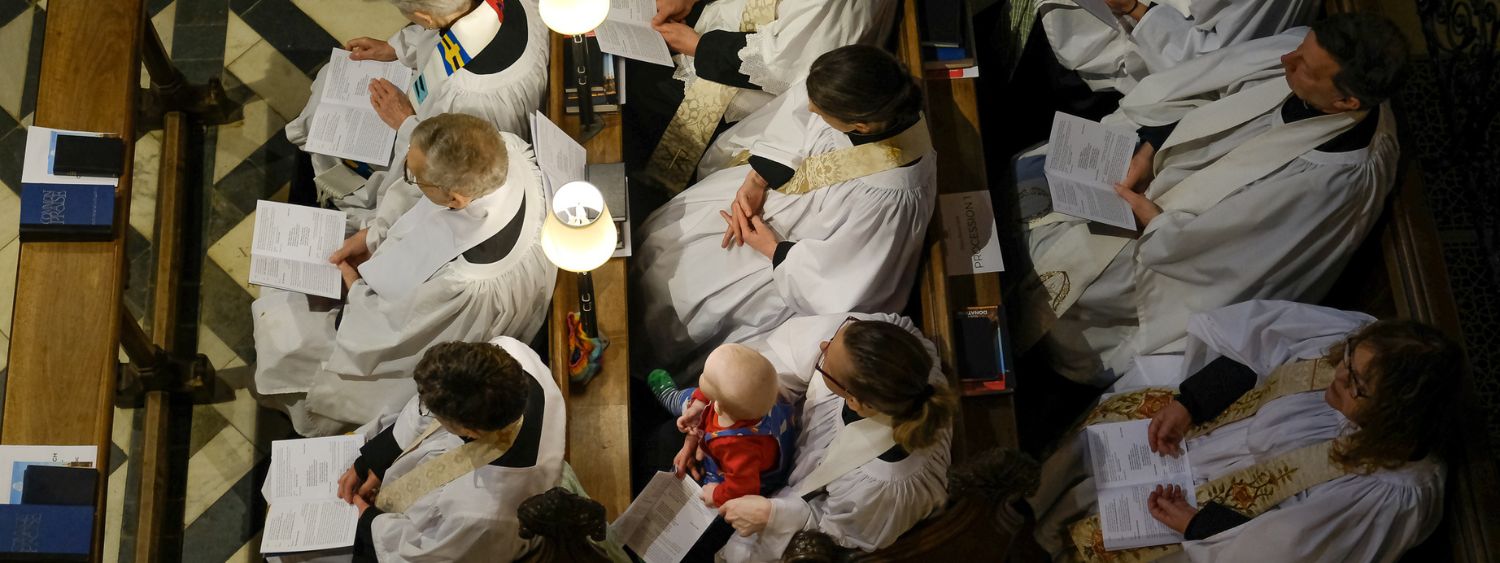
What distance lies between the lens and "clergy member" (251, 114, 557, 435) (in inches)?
147

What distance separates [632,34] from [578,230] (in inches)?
54.2

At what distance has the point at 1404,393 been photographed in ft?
10.5

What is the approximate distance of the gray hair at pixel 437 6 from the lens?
417 cm

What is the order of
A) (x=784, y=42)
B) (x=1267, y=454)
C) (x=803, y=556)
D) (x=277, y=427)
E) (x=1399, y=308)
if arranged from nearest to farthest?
(x=803, y=556), (x=1267, y=454), (x=1399, y=308), (x=784, y=42), (x=277, y=427)

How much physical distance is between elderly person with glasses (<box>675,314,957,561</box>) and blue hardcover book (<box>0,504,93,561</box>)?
1.97 metres

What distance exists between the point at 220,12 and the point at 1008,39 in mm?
4038

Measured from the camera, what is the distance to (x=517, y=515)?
3326 mm

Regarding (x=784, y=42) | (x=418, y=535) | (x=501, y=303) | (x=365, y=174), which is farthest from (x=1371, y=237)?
(x=365, y=174)

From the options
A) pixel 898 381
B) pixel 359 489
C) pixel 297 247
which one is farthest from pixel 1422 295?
pixel 297 247

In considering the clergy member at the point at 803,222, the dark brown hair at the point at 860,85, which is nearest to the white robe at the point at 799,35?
the clergy member at the point at 803,222

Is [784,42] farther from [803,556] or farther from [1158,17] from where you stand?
[803,556]

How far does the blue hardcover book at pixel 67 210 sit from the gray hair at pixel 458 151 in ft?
3.40

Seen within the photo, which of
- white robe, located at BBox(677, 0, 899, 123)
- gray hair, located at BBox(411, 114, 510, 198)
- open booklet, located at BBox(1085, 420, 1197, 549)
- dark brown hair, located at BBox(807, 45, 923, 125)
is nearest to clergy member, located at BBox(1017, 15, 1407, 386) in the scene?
open booklet, located at BBox(1085, 420, 1197, 549)

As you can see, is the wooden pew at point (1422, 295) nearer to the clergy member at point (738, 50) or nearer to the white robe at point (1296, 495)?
the white robe at point (1296, 495)
